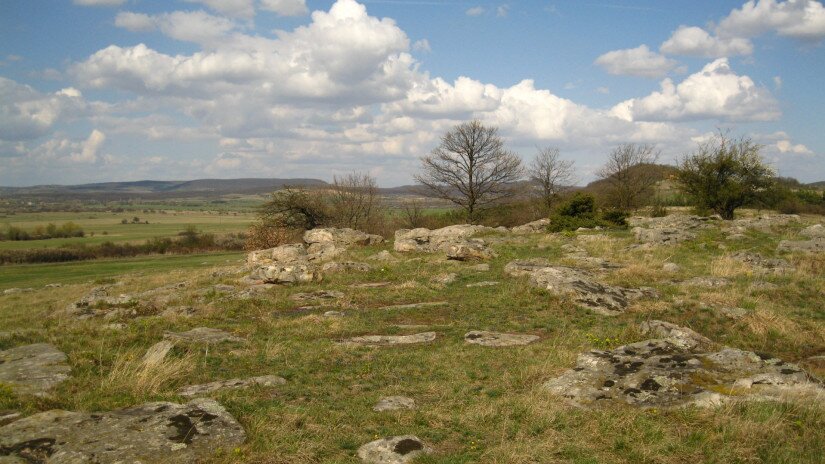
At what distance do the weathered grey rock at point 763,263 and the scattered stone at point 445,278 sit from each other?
9.82 m

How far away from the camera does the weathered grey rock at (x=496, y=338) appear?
10.5 meters

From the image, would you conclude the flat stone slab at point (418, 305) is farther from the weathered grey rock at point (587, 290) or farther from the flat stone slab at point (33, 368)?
the flat stone slab at point (33, 368)

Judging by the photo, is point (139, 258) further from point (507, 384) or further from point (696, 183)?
point (507, 384)

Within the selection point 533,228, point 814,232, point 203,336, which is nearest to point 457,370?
point 203,336

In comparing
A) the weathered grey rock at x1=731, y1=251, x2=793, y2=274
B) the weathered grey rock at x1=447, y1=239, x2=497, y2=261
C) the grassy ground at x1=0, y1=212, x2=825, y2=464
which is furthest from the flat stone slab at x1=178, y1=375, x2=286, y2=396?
the weathered grey rock at x1=731, y1=251, x2=793, y2=274

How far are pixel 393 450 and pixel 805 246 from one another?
70.6 feet

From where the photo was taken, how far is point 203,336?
10883 mm

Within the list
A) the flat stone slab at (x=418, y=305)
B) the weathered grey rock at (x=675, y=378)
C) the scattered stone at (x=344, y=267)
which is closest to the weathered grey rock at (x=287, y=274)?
the scattered stone at (x=344, y=267)

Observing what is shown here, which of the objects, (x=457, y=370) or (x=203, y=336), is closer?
(x=457, y=370)

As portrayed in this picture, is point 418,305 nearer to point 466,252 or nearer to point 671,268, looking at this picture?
point 466,252

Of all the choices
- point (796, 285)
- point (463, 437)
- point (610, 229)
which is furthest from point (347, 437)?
point (610, 229)

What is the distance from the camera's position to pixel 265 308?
14648 millimetres

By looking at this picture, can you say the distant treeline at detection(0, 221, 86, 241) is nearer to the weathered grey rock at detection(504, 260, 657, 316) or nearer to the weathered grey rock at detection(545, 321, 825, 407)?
the weathered grey rock at detection(504, 260, 657, 316)

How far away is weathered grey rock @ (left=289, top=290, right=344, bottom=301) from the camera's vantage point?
51.9 ft
